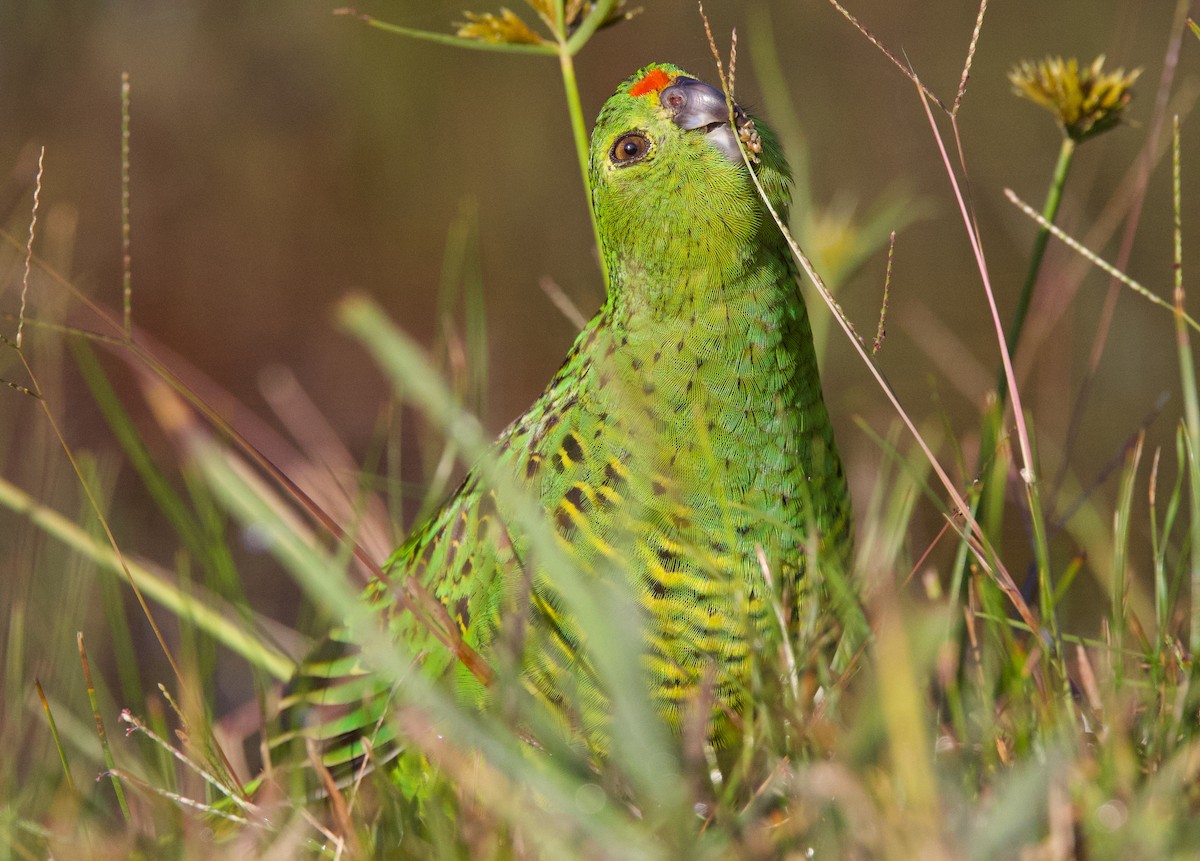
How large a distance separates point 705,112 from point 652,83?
0.18m

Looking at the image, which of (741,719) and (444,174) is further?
(444,174)

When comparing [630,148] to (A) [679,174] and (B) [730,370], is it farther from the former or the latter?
(B) [730,370]

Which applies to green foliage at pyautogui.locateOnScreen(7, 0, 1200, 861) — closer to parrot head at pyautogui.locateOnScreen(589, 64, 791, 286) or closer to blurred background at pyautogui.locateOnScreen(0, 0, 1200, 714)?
parrot head at pyautogui.locateOnScreen(589, 64, 791, 286)

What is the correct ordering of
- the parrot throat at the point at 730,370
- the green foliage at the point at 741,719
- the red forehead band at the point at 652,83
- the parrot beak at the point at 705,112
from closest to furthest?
the green foliage at the point at 741,719, the parrot throat at the point at 730,370, the parrot beak at the point at 705,112, the red forehead band at the point at 652,83

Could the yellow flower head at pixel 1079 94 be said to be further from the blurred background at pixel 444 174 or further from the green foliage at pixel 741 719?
the blurred background at pixel 444 174

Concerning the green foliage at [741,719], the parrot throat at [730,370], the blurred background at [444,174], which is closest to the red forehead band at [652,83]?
the green foliage at [741,719]

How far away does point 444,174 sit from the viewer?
8672 millimetres

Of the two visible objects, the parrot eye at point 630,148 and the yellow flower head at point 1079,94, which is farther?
the parrot eye at point 630,148

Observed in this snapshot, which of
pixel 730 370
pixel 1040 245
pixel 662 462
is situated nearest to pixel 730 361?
pixel 730 370

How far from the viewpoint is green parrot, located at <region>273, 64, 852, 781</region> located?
206cm

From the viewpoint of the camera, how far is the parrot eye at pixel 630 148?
236cm

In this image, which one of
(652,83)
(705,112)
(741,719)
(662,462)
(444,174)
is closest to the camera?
(741,719)

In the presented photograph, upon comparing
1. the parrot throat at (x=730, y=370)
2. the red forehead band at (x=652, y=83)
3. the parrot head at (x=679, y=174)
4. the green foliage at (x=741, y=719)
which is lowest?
the green foliage at (x=741, y=719)

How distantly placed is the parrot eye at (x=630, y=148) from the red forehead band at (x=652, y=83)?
99mm
